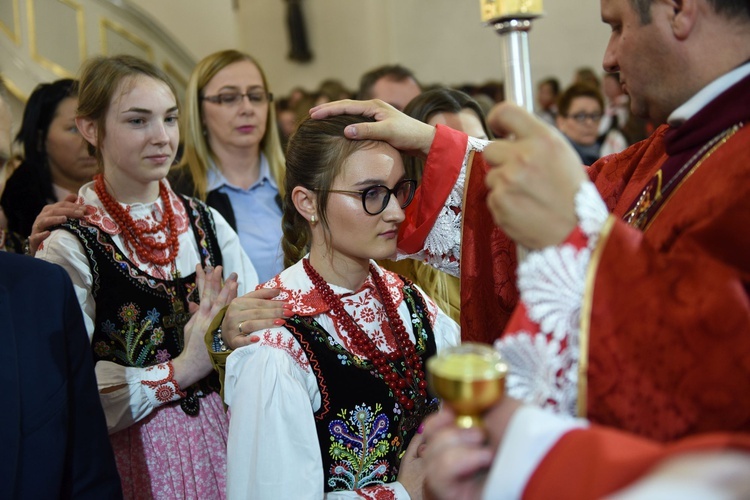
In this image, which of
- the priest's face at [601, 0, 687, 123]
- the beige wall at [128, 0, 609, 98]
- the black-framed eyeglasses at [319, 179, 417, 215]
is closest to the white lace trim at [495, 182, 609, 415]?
the priest's face at [601, 0, 687, 123]

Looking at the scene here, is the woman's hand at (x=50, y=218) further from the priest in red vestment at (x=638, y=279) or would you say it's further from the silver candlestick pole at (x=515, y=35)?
the priest in red vestment at (x=638, y=279)

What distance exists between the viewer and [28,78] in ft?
17.7

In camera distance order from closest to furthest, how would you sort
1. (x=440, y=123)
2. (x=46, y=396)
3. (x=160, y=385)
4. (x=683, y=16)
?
(x=683, y=16) → (x=46, y=396) → (x=160, y=385) → (x=440, y=123)

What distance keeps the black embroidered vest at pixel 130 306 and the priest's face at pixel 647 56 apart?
1467 millimetres

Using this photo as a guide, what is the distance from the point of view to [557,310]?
119cm

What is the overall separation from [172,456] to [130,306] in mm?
448

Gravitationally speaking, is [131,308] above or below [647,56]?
below

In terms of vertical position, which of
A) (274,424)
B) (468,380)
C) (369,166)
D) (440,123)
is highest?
(440,123)

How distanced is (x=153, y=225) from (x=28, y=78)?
3542 millimetres

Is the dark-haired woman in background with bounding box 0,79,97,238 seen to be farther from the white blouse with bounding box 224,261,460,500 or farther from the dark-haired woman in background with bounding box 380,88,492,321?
the white blouse with bounding box 224,261,460,500

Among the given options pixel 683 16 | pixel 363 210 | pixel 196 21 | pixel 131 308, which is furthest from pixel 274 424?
pixel 196 21

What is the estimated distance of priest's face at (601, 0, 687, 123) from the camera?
1.39m

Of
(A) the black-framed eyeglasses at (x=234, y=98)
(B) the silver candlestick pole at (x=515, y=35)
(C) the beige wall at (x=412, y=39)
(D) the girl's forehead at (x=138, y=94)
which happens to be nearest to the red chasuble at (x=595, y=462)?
(B) the silver candlestick pole at (x=515, y=35)

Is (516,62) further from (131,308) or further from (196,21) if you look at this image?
(196,21)
